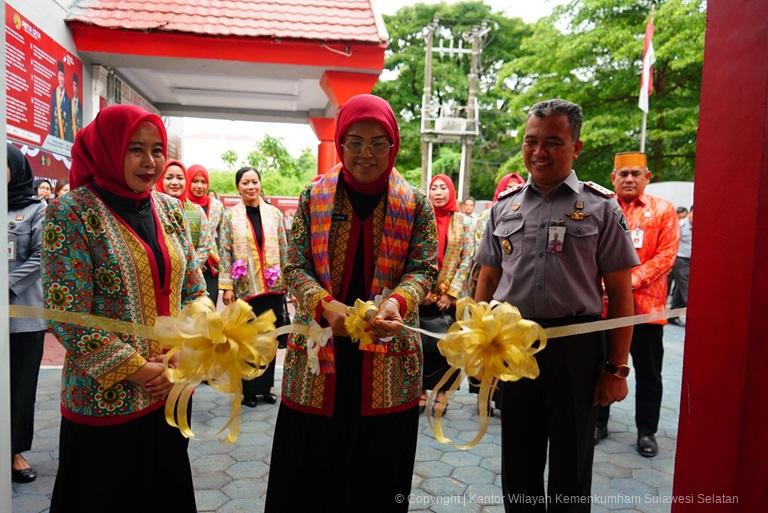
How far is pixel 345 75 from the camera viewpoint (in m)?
7.14

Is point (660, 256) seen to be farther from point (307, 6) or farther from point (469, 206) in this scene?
point (469, 206)

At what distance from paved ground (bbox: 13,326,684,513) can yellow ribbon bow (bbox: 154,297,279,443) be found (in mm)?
1622

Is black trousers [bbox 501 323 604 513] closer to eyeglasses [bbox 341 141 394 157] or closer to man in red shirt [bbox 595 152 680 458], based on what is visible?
eyeglasses [bbox 341 141 394 157]

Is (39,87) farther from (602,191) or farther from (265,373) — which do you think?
(602,191)

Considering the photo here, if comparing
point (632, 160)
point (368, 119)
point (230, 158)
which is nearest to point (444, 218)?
point (632, 160)

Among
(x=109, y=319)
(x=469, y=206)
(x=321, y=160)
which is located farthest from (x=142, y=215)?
(x=469, y=206)

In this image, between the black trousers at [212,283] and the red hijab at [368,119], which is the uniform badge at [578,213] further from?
the black trousers at [212,283]

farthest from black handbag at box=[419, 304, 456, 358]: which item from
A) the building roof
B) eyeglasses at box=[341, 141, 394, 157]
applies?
the building roof

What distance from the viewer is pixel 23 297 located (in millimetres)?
3318

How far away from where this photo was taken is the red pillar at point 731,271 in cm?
151

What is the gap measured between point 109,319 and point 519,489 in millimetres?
1859

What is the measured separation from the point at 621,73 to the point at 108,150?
1690 cm

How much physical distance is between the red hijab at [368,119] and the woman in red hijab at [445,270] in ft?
8.10

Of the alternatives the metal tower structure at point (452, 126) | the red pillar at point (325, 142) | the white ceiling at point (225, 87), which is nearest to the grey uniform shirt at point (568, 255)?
the white ceiling at point (225, 87)
